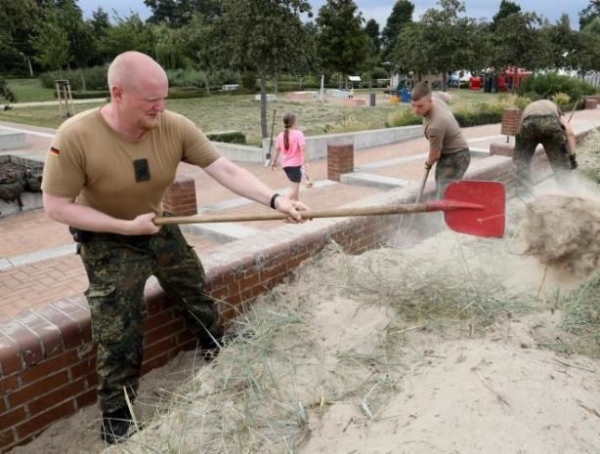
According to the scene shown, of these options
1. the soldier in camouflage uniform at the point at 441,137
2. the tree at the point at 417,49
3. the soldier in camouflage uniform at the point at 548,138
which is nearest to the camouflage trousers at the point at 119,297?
the soldier in camouflage uniform at the point at 441,137

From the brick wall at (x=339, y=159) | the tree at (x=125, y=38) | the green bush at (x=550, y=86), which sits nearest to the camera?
the brick wall at (x=339, y=159)

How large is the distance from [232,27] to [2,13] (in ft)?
17.1

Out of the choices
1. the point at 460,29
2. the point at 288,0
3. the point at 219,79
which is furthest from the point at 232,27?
the point at 219,79

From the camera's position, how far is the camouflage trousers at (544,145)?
5.71 meters

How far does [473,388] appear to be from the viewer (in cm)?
205

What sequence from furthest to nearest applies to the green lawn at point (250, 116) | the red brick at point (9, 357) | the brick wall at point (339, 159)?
the green lawn at point (250, 116), the brick wall at point (339, 159), the red brick at point (9, 357)

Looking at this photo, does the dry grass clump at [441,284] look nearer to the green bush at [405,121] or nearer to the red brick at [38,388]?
the red brick at [38,388]

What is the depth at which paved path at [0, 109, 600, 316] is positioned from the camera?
192 inches

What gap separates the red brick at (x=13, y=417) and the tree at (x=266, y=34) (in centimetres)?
1049

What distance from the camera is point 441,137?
5.03 m

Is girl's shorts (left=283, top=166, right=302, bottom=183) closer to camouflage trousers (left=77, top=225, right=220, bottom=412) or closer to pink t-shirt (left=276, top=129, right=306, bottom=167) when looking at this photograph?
pink t-shirt (left=276, top=129, right=306, bottom=167)

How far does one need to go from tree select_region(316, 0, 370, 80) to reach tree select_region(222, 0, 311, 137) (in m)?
20.3

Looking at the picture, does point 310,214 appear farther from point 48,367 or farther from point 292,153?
point 292,153

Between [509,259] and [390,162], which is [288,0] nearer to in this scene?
[390,162]
